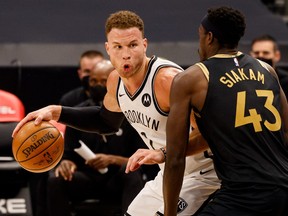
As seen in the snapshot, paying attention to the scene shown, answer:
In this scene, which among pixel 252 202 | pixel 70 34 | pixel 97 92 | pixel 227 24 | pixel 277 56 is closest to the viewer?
pixel 252 202

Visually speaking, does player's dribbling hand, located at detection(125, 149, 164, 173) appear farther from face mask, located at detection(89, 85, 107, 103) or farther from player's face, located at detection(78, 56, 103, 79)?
player's face, located at detection(78, 56, 103, 79)

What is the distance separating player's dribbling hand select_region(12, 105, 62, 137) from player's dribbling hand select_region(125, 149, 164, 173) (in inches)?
32.5

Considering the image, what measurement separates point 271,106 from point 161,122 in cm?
88

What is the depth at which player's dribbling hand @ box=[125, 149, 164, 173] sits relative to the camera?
4176 mm

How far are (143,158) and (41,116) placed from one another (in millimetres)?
881

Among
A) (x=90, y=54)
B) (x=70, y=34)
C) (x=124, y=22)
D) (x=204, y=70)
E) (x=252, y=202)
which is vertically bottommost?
(x=252, y=202)

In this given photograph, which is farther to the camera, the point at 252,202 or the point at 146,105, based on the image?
the point at 146,105

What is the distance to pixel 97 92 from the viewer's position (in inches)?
283

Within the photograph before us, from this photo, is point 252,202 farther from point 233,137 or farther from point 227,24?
point 227,24

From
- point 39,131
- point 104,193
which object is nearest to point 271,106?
point 39,131

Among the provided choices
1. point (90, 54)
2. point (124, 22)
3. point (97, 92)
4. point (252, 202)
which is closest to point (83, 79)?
point (90, 54)

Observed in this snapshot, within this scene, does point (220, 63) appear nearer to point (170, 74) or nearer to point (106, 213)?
point (170, 74)

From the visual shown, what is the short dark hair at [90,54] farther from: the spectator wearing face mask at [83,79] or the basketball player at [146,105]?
the basketball player at [146,105]

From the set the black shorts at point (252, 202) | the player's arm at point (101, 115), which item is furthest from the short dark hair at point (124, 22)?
the black shorts at point (252, 202)
